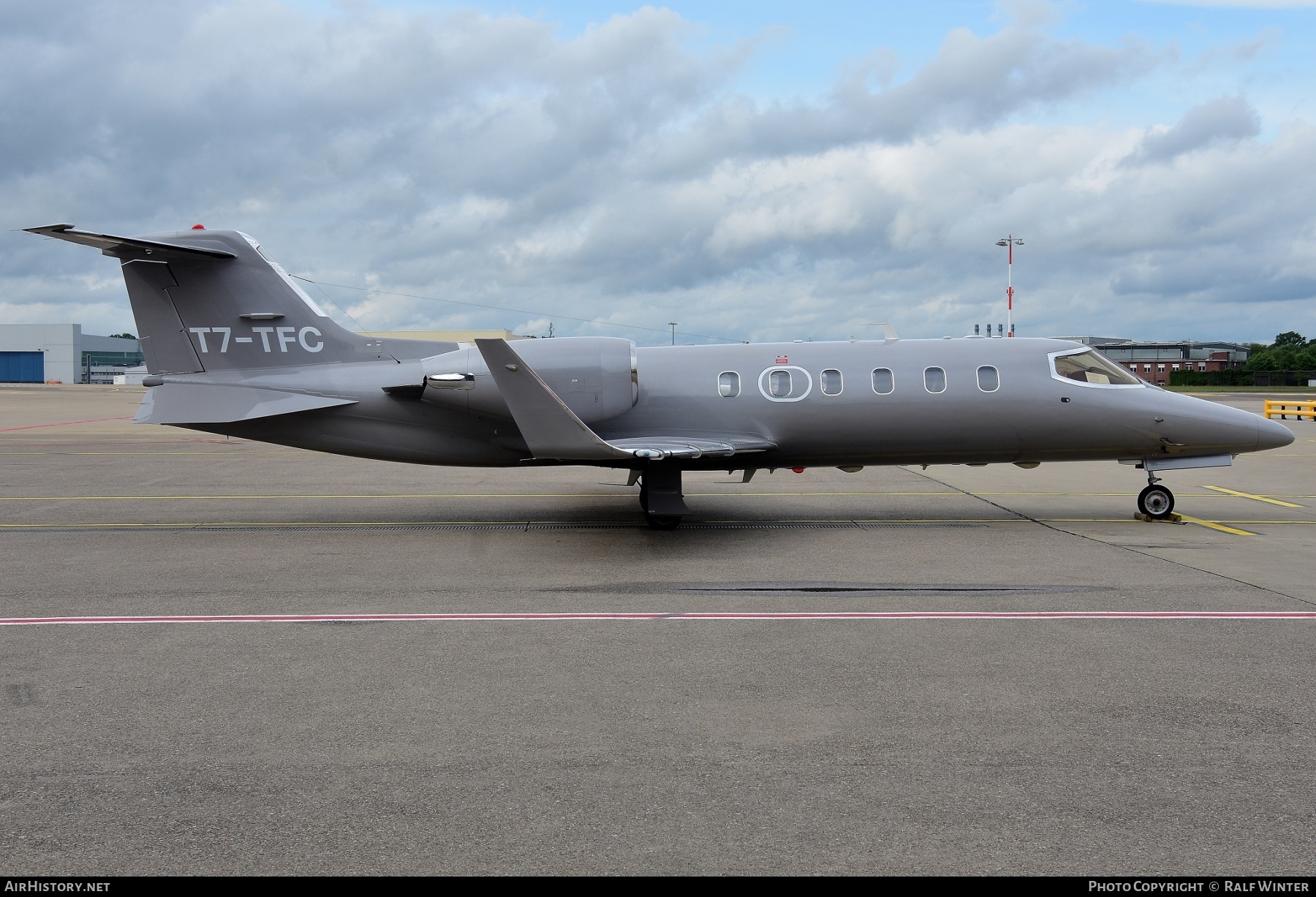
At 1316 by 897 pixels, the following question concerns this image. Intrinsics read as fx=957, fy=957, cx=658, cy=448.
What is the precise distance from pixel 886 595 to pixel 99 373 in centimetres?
15405

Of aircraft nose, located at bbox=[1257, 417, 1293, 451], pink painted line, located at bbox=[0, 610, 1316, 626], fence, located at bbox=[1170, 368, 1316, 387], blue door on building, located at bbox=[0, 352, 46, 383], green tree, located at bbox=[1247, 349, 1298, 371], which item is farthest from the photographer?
blue door on building, located at bbox=[0, 352, 46, 383]

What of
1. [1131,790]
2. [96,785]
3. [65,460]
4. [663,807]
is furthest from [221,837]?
[65,460]

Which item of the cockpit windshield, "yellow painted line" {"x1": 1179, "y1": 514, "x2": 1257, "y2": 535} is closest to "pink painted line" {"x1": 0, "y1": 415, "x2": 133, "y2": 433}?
the cockpit windshield

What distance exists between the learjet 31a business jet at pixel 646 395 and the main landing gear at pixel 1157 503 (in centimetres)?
3

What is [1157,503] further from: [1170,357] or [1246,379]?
[1170,357]

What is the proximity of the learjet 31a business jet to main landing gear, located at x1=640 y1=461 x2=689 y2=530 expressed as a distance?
2cm

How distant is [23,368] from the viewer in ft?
423

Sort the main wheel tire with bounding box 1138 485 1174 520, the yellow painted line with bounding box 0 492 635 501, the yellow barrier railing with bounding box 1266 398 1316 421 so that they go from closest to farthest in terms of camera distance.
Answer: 1. the main wheel tire with bounding box 1138 485 1174 520
2. the yellow painted line with bounding box 0 492 635 501
3. the yellow barrier railing with bounding box 1266 398 1316 421

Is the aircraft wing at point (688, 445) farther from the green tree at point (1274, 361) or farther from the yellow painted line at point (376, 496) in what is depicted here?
the green tree at point (1274, 361)

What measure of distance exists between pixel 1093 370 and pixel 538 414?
8.82 metres

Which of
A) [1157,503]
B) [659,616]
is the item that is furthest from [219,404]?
[1157,503]

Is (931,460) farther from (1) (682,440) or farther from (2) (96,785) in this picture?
(2) (96,785)

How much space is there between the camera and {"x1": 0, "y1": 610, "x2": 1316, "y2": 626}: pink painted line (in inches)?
351

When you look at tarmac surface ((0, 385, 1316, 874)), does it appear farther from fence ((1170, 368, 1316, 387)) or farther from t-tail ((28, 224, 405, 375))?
fence ((1170, 368, 1316, 387))
